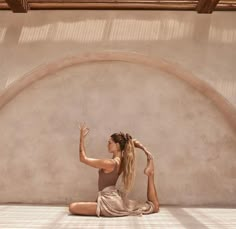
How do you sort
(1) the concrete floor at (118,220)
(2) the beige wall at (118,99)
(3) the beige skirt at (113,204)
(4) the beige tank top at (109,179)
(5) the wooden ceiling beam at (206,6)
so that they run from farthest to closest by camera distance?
(2) the beige wall at (118,99), (5) the wooden ceiling beam at (206,6), (4) the beige tank top at (109,179), (3) the beige skirt at (113,204), (1) the concrete floor at (118,220)

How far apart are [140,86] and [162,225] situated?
305 centimetres

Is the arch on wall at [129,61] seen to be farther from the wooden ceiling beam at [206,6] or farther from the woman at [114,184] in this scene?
the woman at [114,184]

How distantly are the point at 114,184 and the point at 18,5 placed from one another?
3.50m

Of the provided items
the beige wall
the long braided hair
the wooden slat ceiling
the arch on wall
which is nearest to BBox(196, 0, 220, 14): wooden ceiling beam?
the wooden slat ceiling

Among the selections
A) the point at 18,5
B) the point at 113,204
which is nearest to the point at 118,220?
the point at 113,204

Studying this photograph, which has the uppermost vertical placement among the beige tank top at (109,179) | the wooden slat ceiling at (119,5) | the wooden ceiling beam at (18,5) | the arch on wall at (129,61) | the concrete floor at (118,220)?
the wooden slat ceiling at (119,5)

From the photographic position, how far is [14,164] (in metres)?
6.10

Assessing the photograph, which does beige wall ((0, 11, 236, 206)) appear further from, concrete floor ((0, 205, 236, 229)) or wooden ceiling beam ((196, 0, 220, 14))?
concrete floor ((0, 205, 236, 229))

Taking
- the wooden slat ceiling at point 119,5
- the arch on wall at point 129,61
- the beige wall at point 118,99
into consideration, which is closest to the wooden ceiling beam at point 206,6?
the wooden slat ceiling at point 119,5

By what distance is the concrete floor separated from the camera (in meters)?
3.78

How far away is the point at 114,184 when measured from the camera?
457cm

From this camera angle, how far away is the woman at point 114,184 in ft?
14.4

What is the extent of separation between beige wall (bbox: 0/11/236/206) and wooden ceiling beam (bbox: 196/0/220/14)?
0.21m

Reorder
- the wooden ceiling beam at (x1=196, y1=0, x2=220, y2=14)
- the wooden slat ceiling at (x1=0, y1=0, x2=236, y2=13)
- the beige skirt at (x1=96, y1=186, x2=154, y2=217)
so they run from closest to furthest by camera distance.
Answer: the beige skirt at (x1=96, y1=186, x2=154, y2=217) < the wooden ceiling beam at (x1=196, y1=0, x2=220, y2=14) < the wooden slat ceiling at (x1=0, y1=0, x2=236, y2=13)
